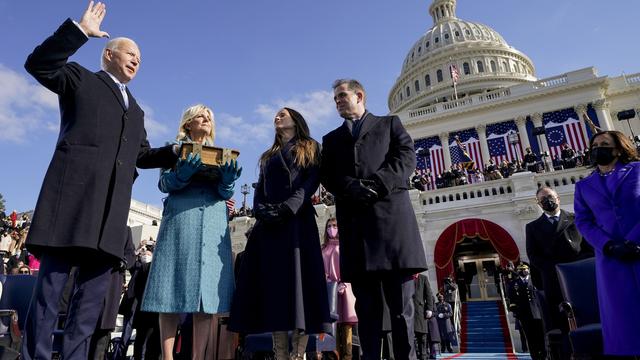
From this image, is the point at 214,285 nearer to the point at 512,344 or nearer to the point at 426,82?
the point at 512,344

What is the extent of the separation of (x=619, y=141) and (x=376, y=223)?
7.70 ft

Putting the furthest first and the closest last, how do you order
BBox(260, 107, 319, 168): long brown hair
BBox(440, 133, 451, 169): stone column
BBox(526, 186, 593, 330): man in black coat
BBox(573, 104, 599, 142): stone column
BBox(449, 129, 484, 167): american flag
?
BBox(440, 133, 451, 169): stone column, BBox(449, 129, 484, 167): american flag, BBox(573, 104, 599, 142): stone column, BBox(526, 186, 593, 330): man in black coat, BBox(260, 107, 319, 168): long brown hair

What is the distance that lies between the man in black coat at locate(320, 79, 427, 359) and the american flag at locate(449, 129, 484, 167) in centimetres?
3018

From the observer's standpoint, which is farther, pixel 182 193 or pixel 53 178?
pixel 182 193

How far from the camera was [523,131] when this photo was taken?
3111 centimetres

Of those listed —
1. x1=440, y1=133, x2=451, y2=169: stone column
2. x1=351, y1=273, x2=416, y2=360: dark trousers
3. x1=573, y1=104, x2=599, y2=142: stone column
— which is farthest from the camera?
x1=440, y1=133, x2=451, y2=169: stone column

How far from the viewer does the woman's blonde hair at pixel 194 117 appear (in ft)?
10.8

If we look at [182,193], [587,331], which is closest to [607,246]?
[587,331]

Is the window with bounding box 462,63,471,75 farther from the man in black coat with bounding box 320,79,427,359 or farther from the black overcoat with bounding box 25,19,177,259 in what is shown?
the black overcoat with bounding box 25,19,177,259

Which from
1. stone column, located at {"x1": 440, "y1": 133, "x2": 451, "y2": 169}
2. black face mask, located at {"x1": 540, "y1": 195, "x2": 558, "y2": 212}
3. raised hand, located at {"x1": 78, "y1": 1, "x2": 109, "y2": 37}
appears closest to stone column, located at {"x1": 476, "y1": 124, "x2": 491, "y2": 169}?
stone column, located at {"x1": 440, "y1": 133, "x2": 451, "y2": 169}

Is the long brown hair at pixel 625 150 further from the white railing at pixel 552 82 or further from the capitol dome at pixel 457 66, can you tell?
the capitol dome at pixel 457 66

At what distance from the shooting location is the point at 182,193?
305 centimetres

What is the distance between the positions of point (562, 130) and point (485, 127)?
558 centimetres

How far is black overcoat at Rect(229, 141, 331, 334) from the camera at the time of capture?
2715mm
